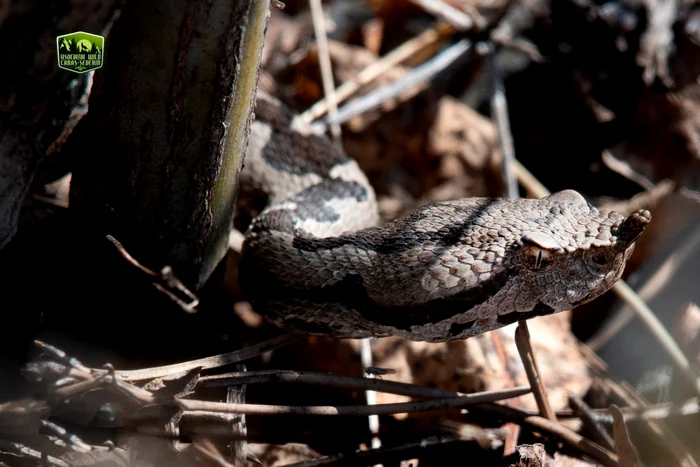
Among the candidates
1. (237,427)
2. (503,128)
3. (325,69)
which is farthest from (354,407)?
(325,69)

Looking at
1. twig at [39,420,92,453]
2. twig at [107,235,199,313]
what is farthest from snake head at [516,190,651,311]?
twig at [39,420,92,453]

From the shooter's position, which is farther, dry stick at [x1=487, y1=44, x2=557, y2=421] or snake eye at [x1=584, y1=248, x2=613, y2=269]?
dry stick at [x1=487, y1=44, x2=557, y2=421]

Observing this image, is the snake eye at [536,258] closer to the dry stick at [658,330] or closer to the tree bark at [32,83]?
the dry stick at [658,330]

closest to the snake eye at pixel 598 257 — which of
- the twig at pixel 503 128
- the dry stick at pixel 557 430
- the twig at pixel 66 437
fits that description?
the dry stick at pixel 557 430

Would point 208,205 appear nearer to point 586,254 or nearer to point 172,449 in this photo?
point 172,449

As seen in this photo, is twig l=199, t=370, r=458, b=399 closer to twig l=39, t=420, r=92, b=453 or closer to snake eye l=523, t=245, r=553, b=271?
twig l=39, t=420, r=92, b=453

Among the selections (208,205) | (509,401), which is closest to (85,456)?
(208,205)
